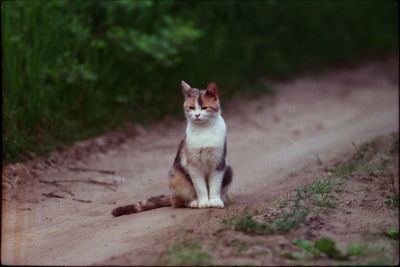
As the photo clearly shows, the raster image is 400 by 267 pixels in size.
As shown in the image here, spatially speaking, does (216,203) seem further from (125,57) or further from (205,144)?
(125,57)

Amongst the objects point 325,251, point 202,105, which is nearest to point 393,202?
point 325,251

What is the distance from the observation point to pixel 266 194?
645cm

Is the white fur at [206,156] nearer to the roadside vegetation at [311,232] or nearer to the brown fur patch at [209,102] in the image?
the brown fur patch at [209,102]

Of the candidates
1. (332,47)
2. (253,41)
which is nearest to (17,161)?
(253,41)

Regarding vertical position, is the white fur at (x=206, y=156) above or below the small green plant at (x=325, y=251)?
above

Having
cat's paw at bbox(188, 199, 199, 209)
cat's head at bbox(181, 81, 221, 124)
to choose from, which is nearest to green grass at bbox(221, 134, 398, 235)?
cat's paw at bbox(188, 199, 199, 209)

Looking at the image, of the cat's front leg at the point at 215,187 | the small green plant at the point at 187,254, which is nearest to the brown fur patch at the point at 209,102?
the cat's front leg at the point at 215,187

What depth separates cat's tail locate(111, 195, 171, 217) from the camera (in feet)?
19.4

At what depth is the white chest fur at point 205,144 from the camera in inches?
228

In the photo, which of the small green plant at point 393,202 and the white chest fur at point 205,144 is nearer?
the small green plant at point 393,202

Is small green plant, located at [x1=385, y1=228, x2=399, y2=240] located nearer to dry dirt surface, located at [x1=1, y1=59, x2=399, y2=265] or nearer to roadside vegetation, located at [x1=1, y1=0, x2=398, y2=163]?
dry dirt surface, located at [x1=1, y1=59, x2=399, y2=265]

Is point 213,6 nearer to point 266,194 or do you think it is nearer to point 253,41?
point 253,41

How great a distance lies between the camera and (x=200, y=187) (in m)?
5.87

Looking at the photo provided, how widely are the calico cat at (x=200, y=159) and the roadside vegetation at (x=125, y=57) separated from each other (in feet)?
7.57
